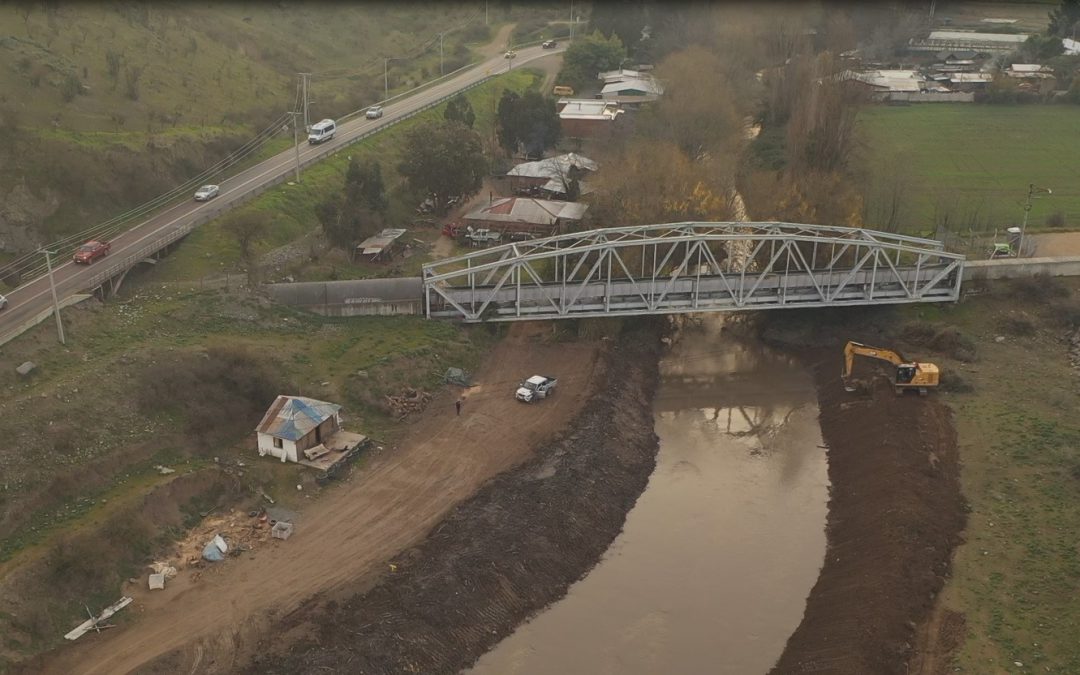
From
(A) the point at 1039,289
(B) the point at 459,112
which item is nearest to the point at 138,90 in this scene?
(B) the point at 459,112

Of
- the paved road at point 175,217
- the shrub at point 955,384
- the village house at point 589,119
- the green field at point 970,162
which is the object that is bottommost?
the shrub at point 955,384

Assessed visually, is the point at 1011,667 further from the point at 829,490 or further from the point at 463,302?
the point at 463,302

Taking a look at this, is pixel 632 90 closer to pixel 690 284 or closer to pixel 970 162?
pixel 970 162

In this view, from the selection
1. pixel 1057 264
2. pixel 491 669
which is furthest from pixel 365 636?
pixel 1057 264

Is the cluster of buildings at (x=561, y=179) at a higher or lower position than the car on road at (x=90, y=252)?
lower

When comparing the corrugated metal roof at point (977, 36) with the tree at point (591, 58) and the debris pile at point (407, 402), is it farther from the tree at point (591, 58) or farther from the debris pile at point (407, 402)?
the debris pile at point (407, 402)

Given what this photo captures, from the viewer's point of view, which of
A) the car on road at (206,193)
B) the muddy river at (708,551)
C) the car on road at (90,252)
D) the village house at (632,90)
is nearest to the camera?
the muddy river at (708,551)

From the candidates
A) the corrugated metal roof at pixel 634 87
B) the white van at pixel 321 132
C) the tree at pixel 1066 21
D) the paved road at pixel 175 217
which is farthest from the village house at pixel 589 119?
the tree at pixel 1066 21
